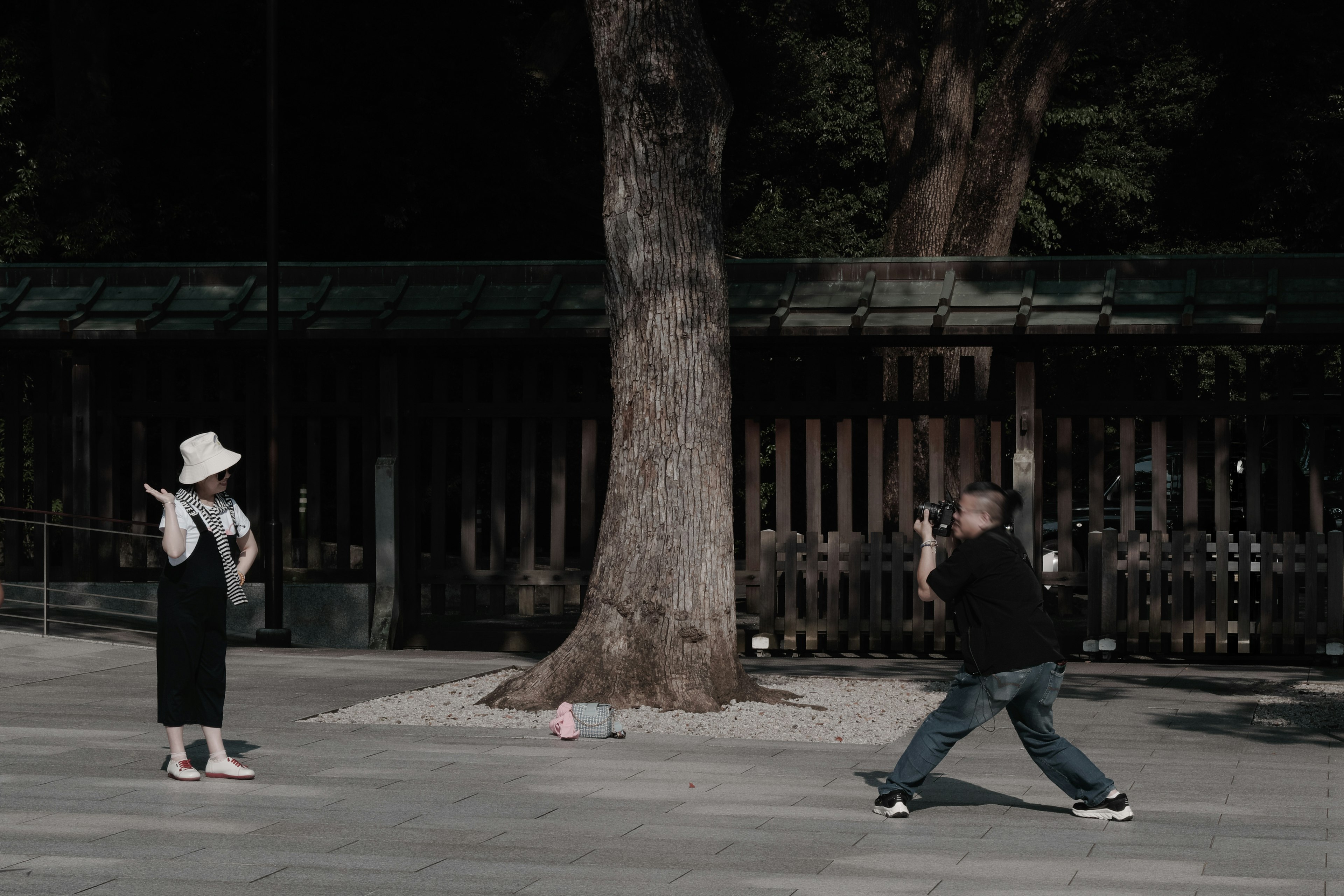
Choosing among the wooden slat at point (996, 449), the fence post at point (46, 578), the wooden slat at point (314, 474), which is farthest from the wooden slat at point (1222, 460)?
the fence post at point (46, 578)

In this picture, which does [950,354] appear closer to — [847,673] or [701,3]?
[847,673]

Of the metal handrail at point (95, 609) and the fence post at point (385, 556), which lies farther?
the metal handrail at point (95, 609)

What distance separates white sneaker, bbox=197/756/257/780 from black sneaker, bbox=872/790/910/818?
10.5ft

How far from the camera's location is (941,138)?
17.7m

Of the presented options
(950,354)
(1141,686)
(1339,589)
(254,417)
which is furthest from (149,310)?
(1339,589)

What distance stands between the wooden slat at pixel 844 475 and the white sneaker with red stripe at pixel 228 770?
6.89 metres

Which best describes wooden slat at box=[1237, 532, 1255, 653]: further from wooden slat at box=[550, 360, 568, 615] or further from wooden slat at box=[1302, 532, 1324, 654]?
wooden slat at box=[550, 360, 568, 615]

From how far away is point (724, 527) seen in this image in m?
10.6

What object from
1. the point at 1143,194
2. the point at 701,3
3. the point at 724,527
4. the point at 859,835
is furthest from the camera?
the point at 1143,194

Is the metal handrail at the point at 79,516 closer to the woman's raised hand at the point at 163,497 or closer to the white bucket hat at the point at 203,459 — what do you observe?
the white bucket hat at the point at 203,459

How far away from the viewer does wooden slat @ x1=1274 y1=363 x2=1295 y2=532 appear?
13406 mm

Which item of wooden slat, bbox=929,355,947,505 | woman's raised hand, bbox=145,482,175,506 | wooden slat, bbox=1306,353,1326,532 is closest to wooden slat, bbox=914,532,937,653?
wooden slat, bbox=929,355,947,505

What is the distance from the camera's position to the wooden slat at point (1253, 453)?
1347 cm

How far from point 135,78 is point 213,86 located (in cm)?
154
